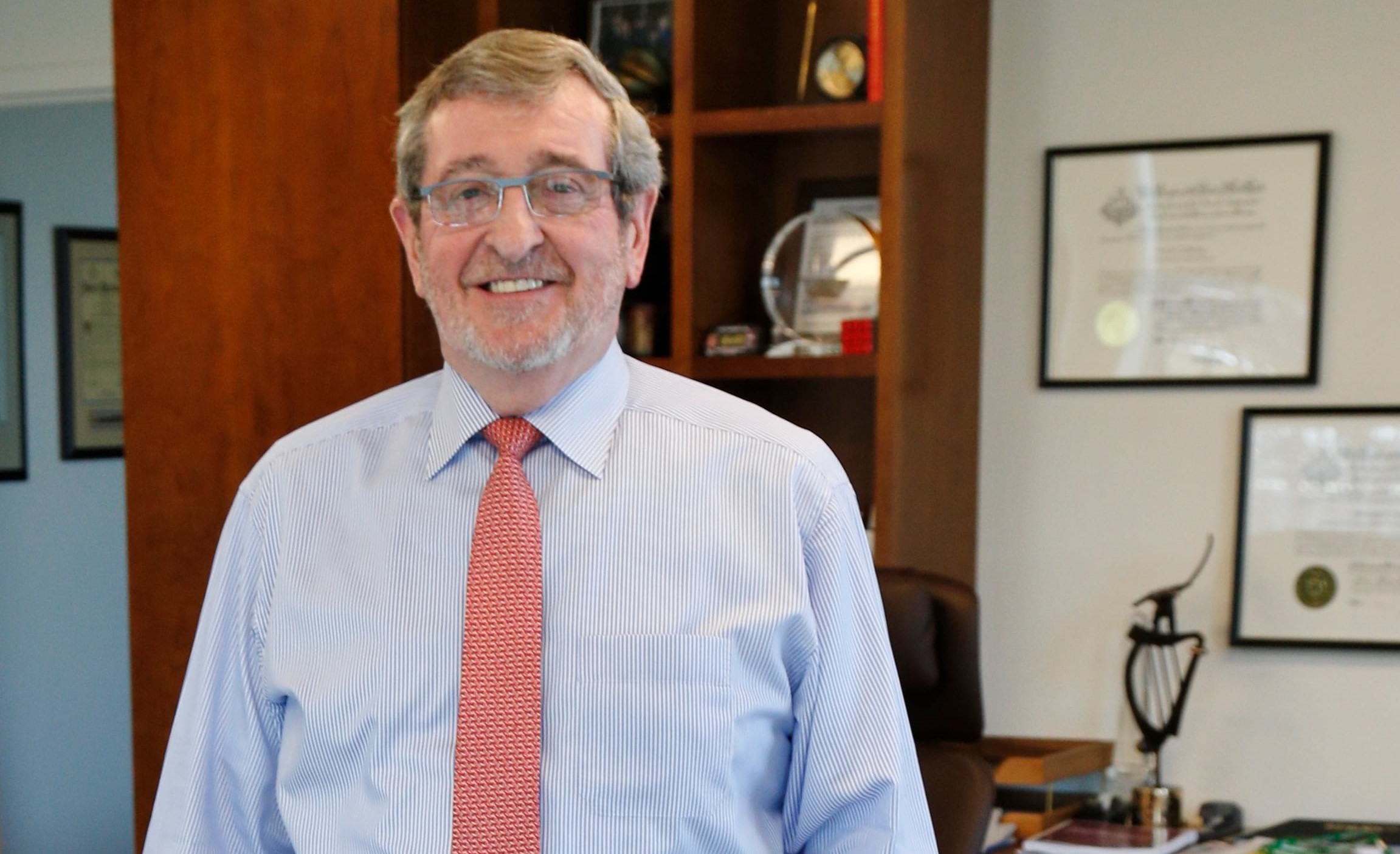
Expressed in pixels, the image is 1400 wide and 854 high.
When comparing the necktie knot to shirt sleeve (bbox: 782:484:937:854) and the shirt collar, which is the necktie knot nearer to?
the shirt collar

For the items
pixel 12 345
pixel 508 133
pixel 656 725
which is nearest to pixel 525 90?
pixel 508 133

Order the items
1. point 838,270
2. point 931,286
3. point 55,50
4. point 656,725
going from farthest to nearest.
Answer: point 55,50 < point 838,270 < point 931,286 < point 656,725

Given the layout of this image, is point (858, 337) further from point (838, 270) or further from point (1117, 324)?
point (1117, 324)

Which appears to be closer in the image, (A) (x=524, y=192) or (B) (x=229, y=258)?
(A) (x=524, y=192)

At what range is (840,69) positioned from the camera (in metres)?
2.45

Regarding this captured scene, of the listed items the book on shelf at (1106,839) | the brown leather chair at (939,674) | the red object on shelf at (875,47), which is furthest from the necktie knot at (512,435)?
the book on shelf at (1106,839)

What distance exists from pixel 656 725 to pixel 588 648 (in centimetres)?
10

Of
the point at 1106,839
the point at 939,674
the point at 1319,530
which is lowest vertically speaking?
the point at 1106,839

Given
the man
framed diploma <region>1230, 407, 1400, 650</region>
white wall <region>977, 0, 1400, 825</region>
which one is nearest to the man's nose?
the man

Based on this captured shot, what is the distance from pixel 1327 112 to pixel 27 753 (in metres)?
3.84

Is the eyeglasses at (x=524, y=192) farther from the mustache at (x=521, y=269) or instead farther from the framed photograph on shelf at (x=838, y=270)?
the framed photograph on shelf at (x=838, y=270)

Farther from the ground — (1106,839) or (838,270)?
(838,270)

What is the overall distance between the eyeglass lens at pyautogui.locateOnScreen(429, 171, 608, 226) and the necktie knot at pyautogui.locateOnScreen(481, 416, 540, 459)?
205 millimetres

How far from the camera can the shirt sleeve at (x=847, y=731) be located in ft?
4.35
